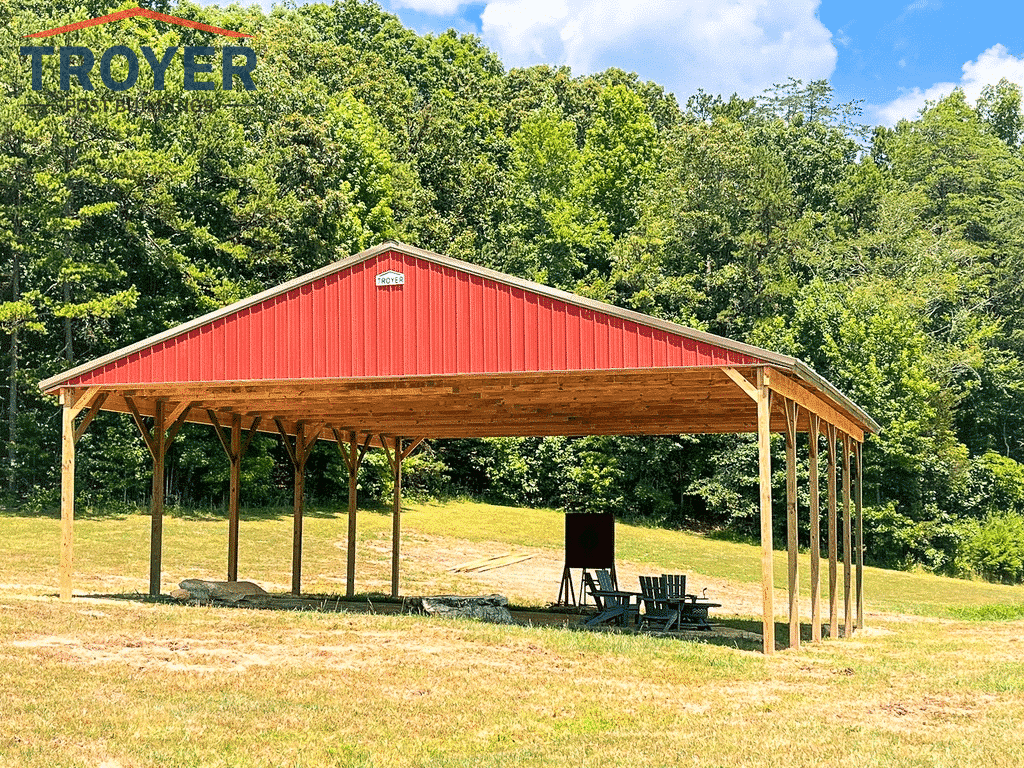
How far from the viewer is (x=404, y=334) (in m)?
15.1

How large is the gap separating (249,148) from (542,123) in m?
19.1

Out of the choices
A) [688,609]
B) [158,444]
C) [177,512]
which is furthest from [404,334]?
[177,512]

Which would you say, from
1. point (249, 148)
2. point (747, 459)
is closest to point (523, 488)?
point (747, 459)

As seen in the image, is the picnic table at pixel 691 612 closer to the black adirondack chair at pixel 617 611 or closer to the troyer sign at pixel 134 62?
the black adirondack chair at pixel 617 611

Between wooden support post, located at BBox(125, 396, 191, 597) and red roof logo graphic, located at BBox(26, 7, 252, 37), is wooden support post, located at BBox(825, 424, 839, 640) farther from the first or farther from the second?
red roof logo graphic, located at BBox(26, 7, 252, 37)

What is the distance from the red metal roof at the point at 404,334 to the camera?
14141 mm

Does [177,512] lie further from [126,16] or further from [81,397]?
[81,397]

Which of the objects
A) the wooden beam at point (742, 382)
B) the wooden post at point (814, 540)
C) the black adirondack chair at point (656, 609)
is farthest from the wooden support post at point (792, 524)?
the black adirondack chair at point (656, 609)

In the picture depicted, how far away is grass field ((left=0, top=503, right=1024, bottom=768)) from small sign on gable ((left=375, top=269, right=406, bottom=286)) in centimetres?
440

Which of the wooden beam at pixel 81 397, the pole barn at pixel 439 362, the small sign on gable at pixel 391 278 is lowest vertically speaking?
the wooden beam at pixel 81 397

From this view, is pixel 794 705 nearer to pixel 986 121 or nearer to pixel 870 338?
pixel 870 338

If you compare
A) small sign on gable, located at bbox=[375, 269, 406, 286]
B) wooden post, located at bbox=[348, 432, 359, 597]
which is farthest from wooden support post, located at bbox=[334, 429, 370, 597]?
small sign on gable, located at bbox=[375, 269, 406, 286]

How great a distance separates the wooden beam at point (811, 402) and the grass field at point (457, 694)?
10.5 feet

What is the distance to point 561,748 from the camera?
8.70 meters
